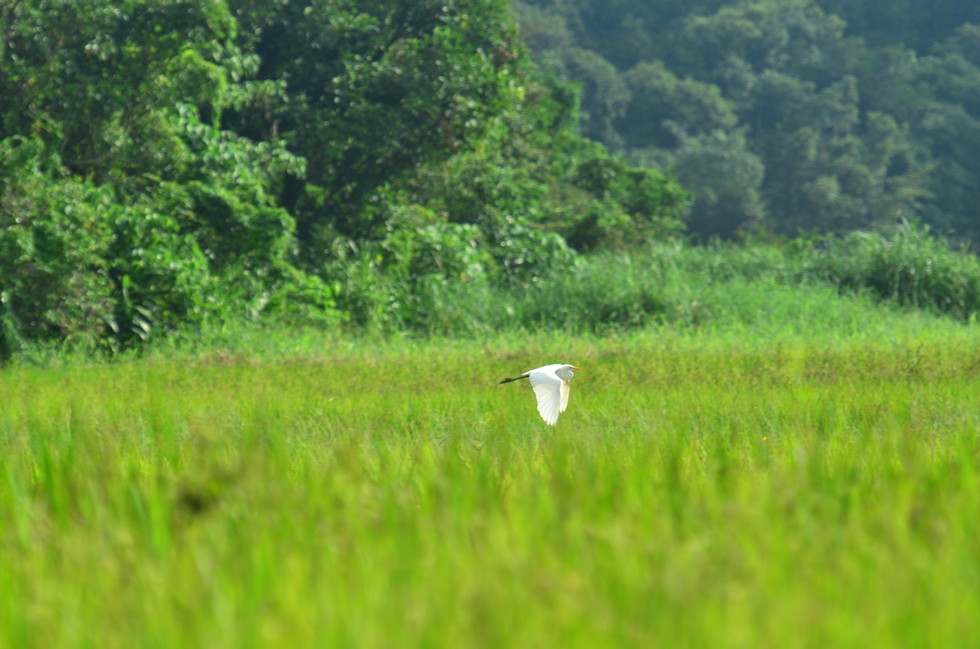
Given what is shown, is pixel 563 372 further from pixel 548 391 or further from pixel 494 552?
pixel 494 552

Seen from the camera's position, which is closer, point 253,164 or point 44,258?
point 44,258

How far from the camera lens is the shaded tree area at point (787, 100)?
2677 centimetres

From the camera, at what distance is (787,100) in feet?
95.2

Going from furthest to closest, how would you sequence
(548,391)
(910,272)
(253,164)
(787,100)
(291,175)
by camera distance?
1. (787,100)
2. (910,272)
3. (291,175)
4. (253,164)
5. (548,391)

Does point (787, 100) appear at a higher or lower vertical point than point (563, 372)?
lower

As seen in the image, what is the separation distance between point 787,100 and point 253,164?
68.3ft

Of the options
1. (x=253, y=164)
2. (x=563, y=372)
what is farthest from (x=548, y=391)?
(x=253, y=164)

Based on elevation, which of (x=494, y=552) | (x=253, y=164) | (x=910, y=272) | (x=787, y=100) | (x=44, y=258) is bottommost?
(x=787, y=100)

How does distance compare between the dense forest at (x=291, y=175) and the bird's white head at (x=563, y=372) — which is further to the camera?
the dense forest at (x=291, y=175)

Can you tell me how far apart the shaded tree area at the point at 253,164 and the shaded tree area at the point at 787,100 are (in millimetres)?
12443

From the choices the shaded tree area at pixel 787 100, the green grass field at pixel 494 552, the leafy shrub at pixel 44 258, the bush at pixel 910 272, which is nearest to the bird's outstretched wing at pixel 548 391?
the green grass field at pixel 494 552

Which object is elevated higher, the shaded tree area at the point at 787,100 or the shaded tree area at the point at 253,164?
the shaded tree area at the point at 253,164

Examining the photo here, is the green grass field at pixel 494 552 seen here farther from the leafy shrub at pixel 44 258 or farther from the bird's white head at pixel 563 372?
the leafy shrub at pixel 44 258

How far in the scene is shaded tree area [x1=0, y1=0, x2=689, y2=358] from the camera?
28.7 feet
